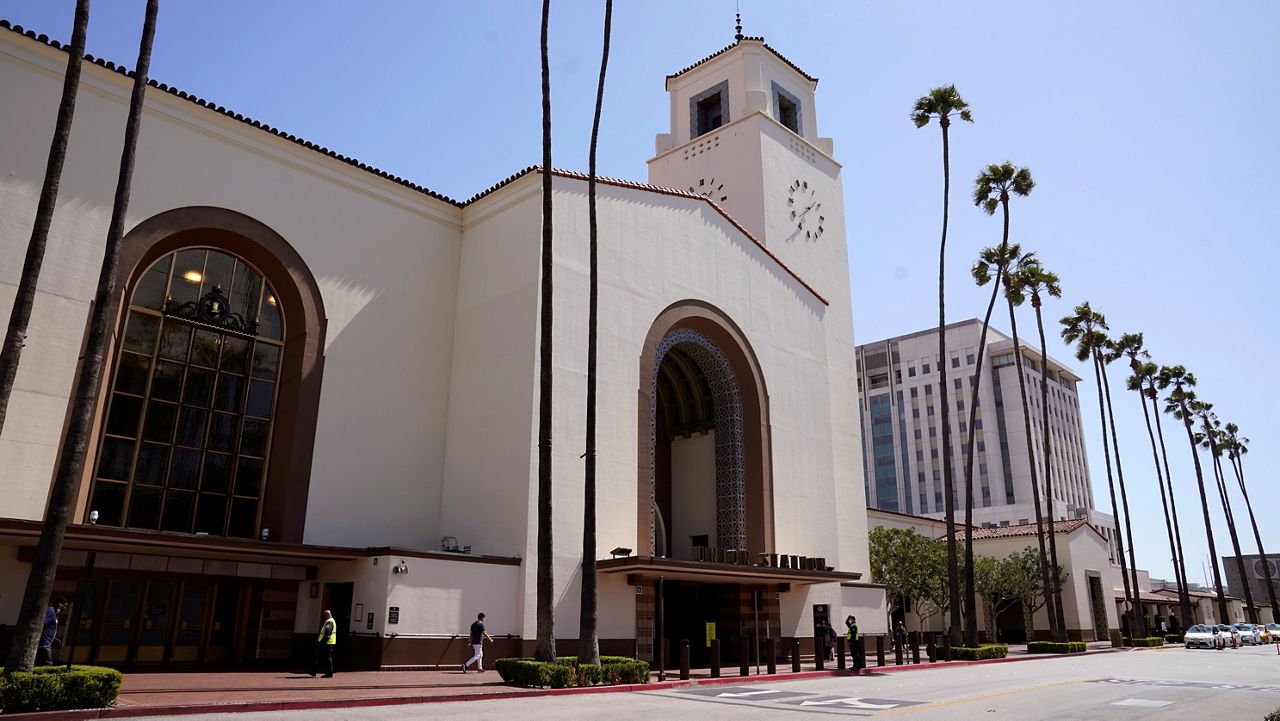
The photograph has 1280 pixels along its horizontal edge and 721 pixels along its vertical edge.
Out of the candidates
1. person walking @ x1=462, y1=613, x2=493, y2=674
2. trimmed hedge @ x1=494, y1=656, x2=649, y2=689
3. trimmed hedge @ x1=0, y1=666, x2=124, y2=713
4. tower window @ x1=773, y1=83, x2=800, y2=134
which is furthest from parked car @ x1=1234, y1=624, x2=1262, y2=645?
trimmed hedge @ x1=0, y1=666, x2=124, y2=713

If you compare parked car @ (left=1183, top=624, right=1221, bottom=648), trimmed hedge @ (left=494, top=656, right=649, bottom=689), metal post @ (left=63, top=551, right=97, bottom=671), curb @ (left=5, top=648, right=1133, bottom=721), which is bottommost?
curb @ (left=5, top=648, right=1133, bottom=721)

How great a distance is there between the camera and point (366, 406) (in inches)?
944

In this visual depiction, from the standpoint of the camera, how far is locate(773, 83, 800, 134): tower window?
128 ft

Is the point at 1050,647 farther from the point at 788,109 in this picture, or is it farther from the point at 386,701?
the point at 386,701

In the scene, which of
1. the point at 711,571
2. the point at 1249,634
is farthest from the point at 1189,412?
the point at 711,571

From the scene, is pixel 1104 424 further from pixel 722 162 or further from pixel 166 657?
pixel 166 657

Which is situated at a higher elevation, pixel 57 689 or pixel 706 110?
pixel 706 110

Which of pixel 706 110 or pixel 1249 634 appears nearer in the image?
pixel 706 110

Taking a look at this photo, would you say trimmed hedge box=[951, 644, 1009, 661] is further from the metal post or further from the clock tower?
the metal post

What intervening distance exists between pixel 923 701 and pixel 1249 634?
48417 millimetres

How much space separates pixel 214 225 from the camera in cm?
2220

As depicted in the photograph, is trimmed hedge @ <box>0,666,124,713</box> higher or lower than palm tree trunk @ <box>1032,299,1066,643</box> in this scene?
lower

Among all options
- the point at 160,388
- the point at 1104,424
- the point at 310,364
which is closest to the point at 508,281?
the point at 310,364

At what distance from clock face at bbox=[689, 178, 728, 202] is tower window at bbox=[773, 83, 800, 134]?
4.58 metres
